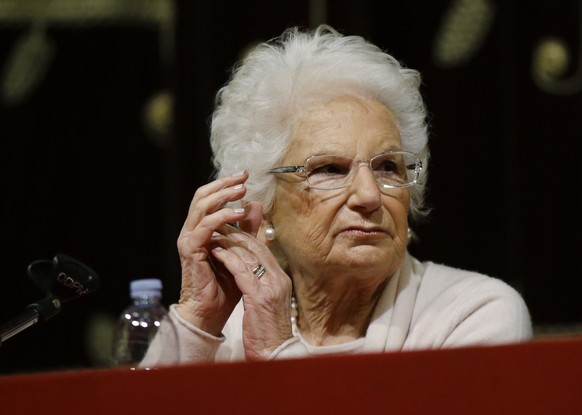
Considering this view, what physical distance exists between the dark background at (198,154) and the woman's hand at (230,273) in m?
1.26

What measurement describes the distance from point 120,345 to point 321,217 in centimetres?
59

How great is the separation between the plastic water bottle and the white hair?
323 mm

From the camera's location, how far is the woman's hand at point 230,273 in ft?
6.53

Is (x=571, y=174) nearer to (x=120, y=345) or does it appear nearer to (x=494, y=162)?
(x=494, y=162)

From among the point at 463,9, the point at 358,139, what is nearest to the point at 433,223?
the point at 463,9

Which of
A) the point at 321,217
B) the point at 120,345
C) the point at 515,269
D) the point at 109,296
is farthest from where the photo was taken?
the point at 109,296

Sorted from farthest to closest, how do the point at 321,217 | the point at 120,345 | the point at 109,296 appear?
the point at 109,296 → the point at 120,345 → the point at 321,217

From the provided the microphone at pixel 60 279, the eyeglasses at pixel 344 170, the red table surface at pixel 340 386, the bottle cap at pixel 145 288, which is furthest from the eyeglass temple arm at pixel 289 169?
the red table surface at pixel 340 386

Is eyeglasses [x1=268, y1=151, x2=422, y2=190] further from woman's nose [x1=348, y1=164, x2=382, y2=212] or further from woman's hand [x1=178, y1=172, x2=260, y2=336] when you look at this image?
woman's hand [x1=178, y1=172, x2=260, y2=336]

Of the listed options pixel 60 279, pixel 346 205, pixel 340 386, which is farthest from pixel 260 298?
pixel 340 386

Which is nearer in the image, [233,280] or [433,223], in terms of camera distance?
[233,280]

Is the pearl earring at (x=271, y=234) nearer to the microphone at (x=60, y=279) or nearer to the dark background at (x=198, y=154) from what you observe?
the microphone at (x=60, y=279)

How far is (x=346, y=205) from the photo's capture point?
204 centimetres

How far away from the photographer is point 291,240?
211 cm
